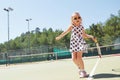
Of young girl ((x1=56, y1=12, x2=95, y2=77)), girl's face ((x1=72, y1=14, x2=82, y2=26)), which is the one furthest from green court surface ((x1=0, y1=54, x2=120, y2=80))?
girl's face ((x1=72, y1=14, x2=82, y2=26))

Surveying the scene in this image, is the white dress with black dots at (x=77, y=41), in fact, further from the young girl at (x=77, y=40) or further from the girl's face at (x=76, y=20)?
the girl's face at (x=76, y=20)

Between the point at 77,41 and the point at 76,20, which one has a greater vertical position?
the point at 76,20

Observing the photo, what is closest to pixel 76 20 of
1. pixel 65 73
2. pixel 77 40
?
pixel 77 40

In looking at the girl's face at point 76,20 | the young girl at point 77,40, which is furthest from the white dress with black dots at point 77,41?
the girl's face at point 76,20

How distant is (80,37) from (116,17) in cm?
7456

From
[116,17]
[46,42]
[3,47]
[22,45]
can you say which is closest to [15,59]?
[116,17]

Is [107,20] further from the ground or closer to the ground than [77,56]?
further from the ground

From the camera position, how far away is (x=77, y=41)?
24.3ft

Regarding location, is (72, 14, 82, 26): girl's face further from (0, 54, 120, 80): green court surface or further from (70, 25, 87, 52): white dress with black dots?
(0, 54, 120, 80): green court surface

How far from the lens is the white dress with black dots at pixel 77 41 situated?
7363 millimetres

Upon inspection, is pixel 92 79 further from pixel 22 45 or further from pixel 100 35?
pixel 22 45

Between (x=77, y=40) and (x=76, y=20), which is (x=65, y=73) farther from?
(x=76, y=20)

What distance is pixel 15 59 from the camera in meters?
47.3

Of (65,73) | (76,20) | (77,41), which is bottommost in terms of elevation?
(65,73)
